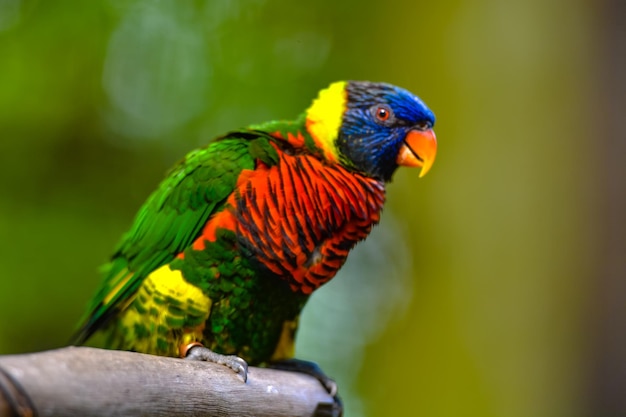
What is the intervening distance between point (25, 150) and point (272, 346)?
7.06 ft

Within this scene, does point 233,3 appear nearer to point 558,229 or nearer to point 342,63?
point 342,63

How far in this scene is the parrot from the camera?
2.02 m

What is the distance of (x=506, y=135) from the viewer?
13.3 ft

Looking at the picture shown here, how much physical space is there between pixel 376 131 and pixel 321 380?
2.99 feet

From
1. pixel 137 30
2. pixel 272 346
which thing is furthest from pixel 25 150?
pixel 272 346

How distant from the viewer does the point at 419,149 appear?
2.26 meters

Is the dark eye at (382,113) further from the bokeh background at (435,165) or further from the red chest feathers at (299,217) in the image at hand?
the bokeh background at (435,165)

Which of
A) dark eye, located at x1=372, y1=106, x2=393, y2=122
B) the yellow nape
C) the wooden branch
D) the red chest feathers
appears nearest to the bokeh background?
the yellow nape

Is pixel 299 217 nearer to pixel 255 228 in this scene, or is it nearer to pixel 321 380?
pixel 255 228

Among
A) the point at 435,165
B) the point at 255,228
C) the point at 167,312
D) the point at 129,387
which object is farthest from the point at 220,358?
the point at 435,165

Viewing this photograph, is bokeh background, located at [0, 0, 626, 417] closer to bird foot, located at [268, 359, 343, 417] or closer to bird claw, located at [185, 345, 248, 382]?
bird foot, located at [268, 359, 343, 417]

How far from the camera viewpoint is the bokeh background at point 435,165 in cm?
371

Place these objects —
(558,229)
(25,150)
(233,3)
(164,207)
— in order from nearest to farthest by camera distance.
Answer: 1. (164,207)
2. (25,150)
3. (233,3)
4. (558,229)

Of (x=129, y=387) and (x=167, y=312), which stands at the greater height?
(x=129, y=387)
